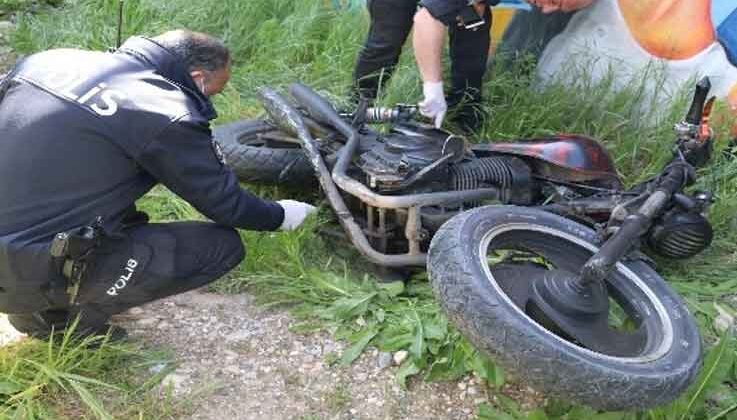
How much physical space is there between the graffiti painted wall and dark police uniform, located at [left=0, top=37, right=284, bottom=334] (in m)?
2.39

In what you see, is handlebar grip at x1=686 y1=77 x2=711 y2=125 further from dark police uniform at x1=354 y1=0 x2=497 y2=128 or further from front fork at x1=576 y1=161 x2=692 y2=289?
dark police uniform at x1=354 y1=0 x2=497 y2=128

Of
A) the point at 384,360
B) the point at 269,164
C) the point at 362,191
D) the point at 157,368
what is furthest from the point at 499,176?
the point at 157,368

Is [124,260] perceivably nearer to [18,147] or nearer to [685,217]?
[18,147]

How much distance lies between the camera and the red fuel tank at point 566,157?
3.06 metres

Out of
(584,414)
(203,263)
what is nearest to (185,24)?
(203,263)

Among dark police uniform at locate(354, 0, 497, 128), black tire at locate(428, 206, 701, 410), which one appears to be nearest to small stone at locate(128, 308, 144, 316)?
black tire at locate(428, 206, 701, 410)

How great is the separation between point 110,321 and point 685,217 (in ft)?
6.65

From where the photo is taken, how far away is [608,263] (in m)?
2.31

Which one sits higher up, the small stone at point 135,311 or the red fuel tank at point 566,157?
the red fuel tank at point 566,157

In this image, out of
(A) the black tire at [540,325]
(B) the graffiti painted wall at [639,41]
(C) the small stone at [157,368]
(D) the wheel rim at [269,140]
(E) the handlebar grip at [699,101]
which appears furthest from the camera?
(B) the graffiti painted wall at [639,41]

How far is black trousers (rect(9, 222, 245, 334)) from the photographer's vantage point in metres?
2.52

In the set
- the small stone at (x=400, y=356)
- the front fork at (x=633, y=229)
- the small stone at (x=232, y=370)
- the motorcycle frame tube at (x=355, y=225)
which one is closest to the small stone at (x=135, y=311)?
the small stone at (x=232, y=370)

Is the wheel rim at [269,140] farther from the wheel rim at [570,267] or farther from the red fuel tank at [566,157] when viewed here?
the wheel rim at [570,267]

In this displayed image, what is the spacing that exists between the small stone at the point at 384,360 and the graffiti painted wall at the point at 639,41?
2262 mm
